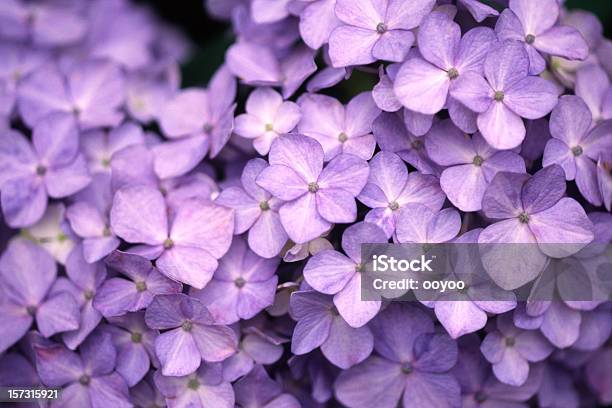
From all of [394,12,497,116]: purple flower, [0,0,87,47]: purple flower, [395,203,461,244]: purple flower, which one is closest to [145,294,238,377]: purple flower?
[395,203,461,244]: purple flower

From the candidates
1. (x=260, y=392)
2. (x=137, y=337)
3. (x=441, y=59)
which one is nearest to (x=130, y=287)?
(x=137, y=337)

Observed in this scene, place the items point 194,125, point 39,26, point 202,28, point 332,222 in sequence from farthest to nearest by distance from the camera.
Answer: point 202,28, point 39,26, point 194,125, point 332,222

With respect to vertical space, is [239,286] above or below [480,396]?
above

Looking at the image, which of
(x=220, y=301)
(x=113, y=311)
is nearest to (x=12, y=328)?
(x=113, y=311)

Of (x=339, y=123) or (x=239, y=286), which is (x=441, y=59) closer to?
(x=339, y=123)

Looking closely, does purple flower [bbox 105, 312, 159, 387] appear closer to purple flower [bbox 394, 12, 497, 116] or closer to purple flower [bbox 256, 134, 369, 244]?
purple flower [bbox 256, 134, 369, 244]

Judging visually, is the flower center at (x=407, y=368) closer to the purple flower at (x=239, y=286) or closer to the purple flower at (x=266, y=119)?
the purple flower at (x=239, y=286)

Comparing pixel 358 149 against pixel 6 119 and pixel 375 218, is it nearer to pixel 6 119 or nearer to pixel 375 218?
pixel 375 218
